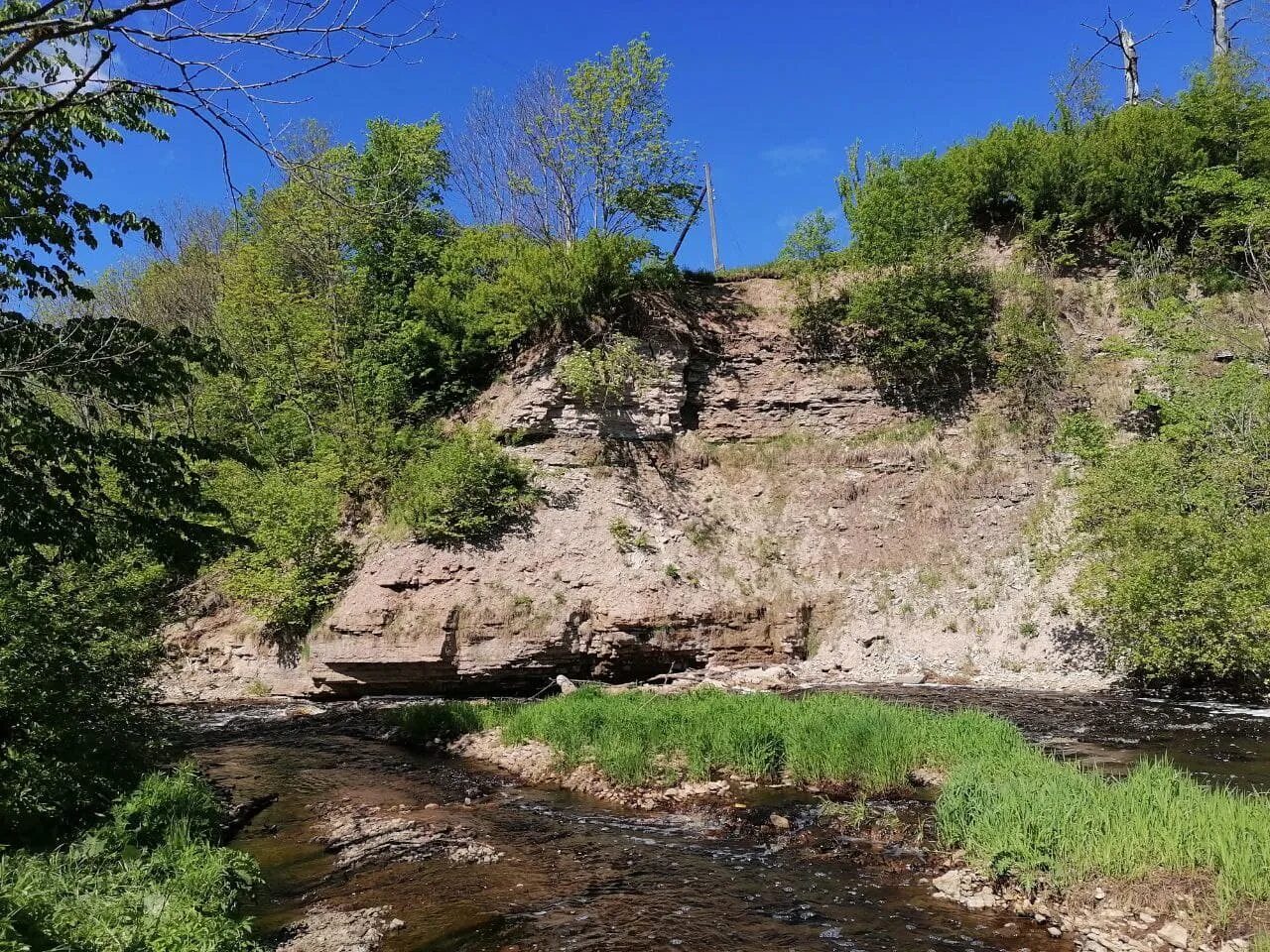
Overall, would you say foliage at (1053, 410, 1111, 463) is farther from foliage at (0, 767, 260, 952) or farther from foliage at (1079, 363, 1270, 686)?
foliage at (0, 767, 260, 952)

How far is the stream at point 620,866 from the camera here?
608cm

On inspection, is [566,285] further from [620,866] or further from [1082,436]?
[620,866]

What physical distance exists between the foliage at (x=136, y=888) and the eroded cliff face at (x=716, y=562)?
11.6 meters

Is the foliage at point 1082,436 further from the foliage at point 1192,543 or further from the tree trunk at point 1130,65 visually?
the tree trunk at point 1130,65

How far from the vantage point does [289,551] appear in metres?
20.4

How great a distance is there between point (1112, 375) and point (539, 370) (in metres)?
17.7

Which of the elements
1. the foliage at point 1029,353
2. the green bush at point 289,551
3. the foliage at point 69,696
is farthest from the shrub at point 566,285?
the foliage at point 69,696

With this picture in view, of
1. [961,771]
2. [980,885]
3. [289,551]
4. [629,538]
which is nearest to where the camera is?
[980,885]

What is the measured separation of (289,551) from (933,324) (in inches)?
A: 818

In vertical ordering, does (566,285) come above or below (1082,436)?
above

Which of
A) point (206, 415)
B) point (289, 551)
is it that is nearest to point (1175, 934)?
point (289, 551)

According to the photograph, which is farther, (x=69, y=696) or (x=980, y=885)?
(x=69, y=696)

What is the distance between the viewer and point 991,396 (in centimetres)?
2511

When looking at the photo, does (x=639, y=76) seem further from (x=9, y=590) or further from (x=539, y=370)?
(x=9, y=590)
